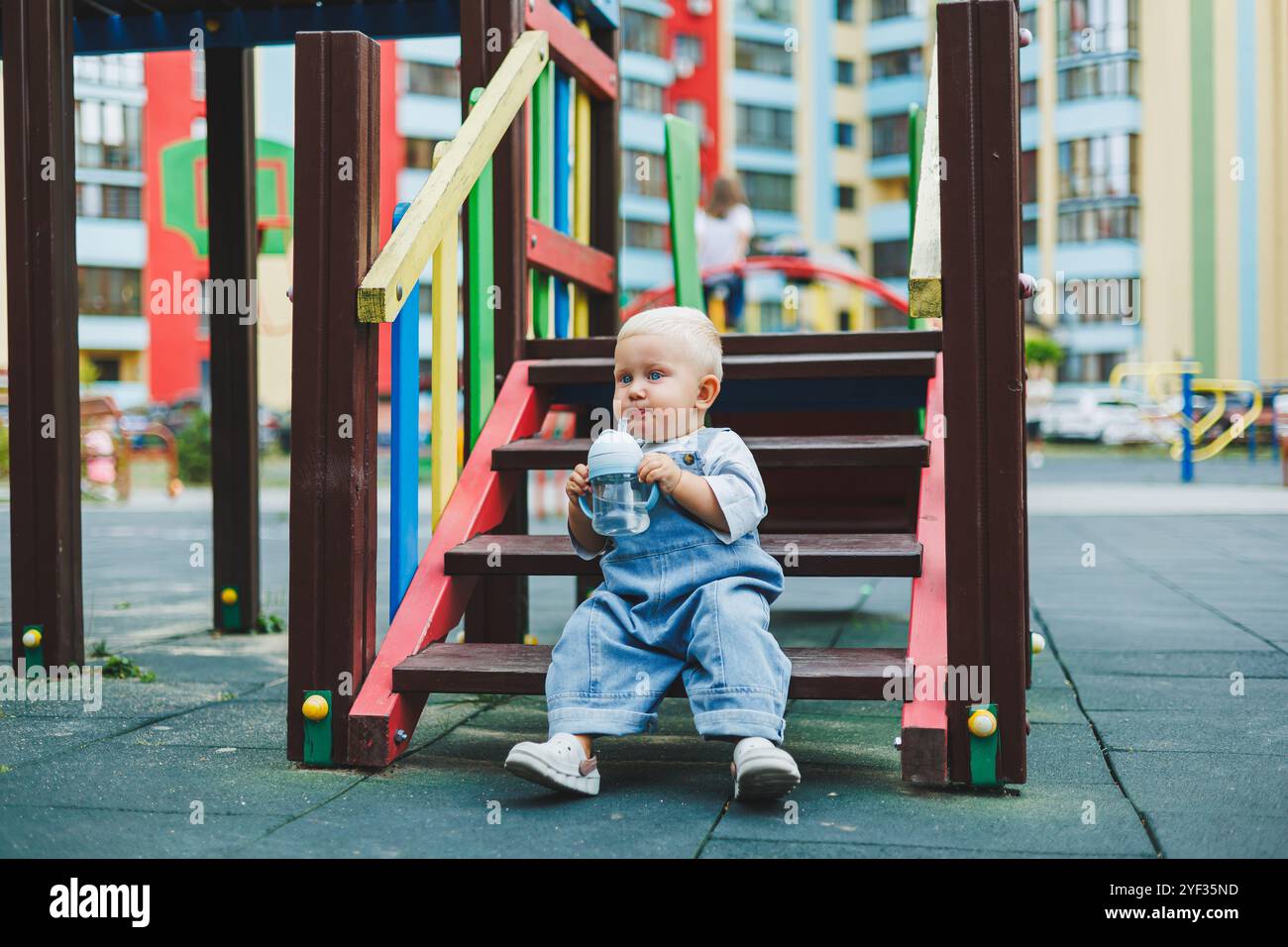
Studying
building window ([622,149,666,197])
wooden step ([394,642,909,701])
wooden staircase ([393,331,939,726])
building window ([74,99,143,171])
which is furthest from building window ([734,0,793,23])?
wooden step ([394,642,909,701])

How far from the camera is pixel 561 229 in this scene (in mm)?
5105

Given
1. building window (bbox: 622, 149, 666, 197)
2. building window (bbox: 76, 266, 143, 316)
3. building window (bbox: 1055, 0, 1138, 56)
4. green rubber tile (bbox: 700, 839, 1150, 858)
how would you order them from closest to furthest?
1. green rubber tile (bbox: 700, 839, 1150, 858)
2. building window (bbox: 76, 266, 143, 316)
3. building window (bbox: 1055, 0, 1138, 56)
4. building window (bbox: 622, 149, 666, 197)

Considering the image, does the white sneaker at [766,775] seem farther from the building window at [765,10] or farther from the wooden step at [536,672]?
the building window at [765,10]

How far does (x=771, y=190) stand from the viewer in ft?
170

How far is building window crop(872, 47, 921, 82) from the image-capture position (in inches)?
2036

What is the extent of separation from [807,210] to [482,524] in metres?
49.7

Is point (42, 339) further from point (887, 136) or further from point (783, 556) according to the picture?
point (887, 136)

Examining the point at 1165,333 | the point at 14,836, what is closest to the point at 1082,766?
the point at 14,836

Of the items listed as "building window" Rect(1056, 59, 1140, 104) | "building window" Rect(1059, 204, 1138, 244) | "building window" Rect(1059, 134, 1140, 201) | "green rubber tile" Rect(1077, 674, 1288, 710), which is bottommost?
"green rubber tile" Rect(1077, 674, 1288, 710)

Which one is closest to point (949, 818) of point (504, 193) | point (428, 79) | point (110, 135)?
point (504, 193)

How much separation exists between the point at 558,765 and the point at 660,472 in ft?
2.04

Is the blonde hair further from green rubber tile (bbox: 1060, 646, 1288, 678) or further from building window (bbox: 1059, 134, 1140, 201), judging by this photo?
building window (bbox: 1059, 134, 1140, 201)

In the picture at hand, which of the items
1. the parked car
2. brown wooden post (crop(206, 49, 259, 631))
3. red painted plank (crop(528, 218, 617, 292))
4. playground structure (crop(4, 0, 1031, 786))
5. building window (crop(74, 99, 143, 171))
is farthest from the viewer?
building window (crop(74, 99, 143, 171))
